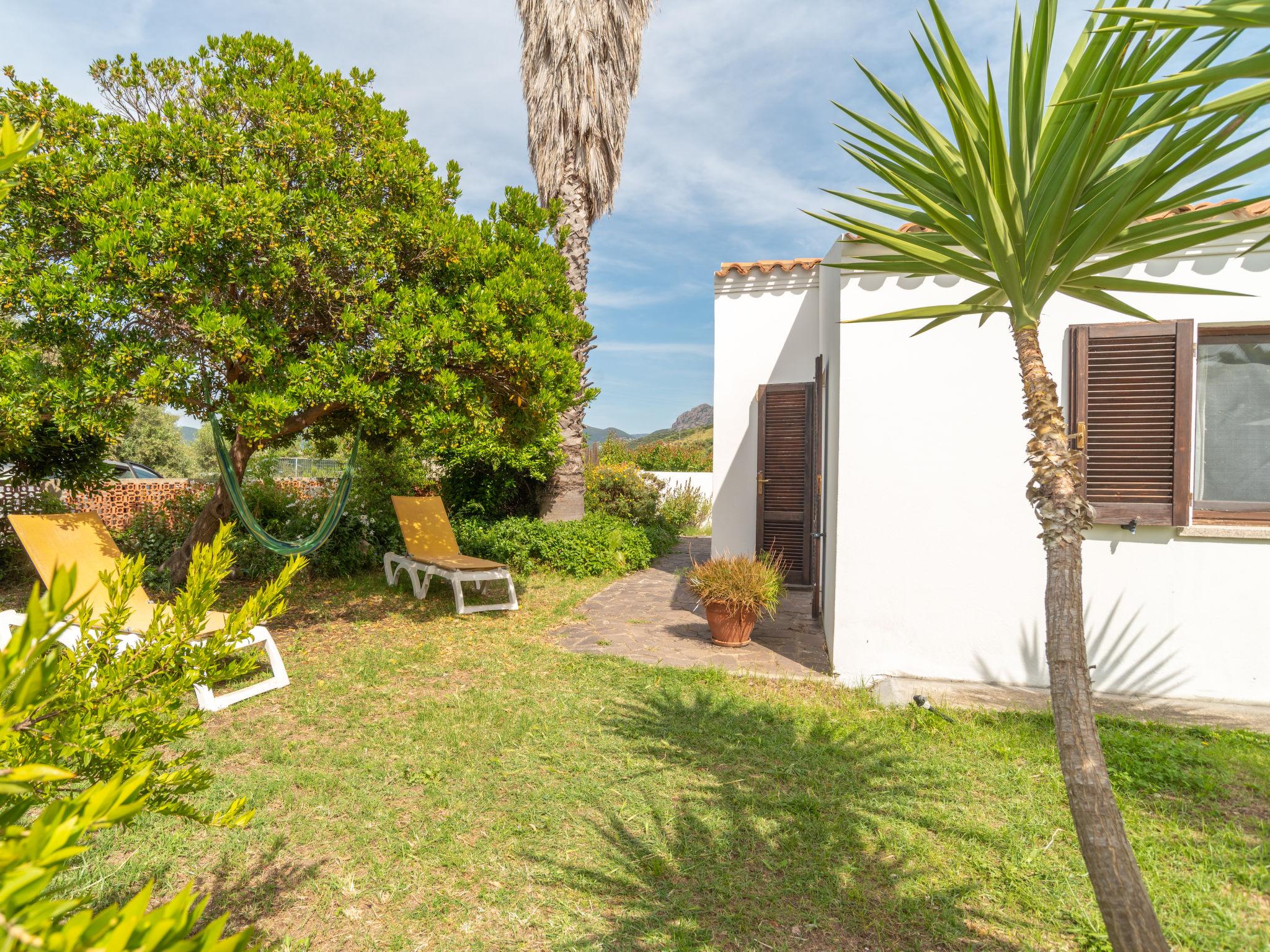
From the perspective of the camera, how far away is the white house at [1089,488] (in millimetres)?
4812

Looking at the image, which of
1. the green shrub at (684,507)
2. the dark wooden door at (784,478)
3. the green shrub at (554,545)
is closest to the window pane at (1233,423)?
the dark wooden door at (784,478)

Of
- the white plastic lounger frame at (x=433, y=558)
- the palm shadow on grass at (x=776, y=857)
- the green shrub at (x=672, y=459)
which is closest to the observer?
the palm shadow on grass at (x=776, y=857)

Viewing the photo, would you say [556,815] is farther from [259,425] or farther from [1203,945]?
[259,425]

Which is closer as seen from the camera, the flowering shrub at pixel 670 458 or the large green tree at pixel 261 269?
the large green tree at pixel 261 269

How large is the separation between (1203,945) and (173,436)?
31721mm

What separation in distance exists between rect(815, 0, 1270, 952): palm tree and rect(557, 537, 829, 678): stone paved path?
386 centimetres

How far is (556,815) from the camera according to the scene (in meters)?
3.39

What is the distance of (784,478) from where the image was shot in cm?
905

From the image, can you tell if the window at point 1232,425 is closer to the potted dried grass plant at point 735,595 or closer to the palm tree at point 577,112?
the potted dried grass plant at point 735,595

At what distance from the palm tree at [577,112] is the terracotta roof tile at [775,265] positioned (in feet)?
9.91

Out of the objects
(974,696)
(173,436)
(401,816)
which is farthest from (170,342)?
(173,436)

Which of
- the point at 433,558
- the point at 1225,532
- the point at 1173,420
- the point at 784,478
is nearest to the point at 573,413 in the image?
the point at 433,558

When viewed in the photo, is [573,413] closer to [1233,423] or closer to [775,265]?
[775,265]

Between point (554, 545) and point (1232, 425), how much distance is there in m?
8.00
